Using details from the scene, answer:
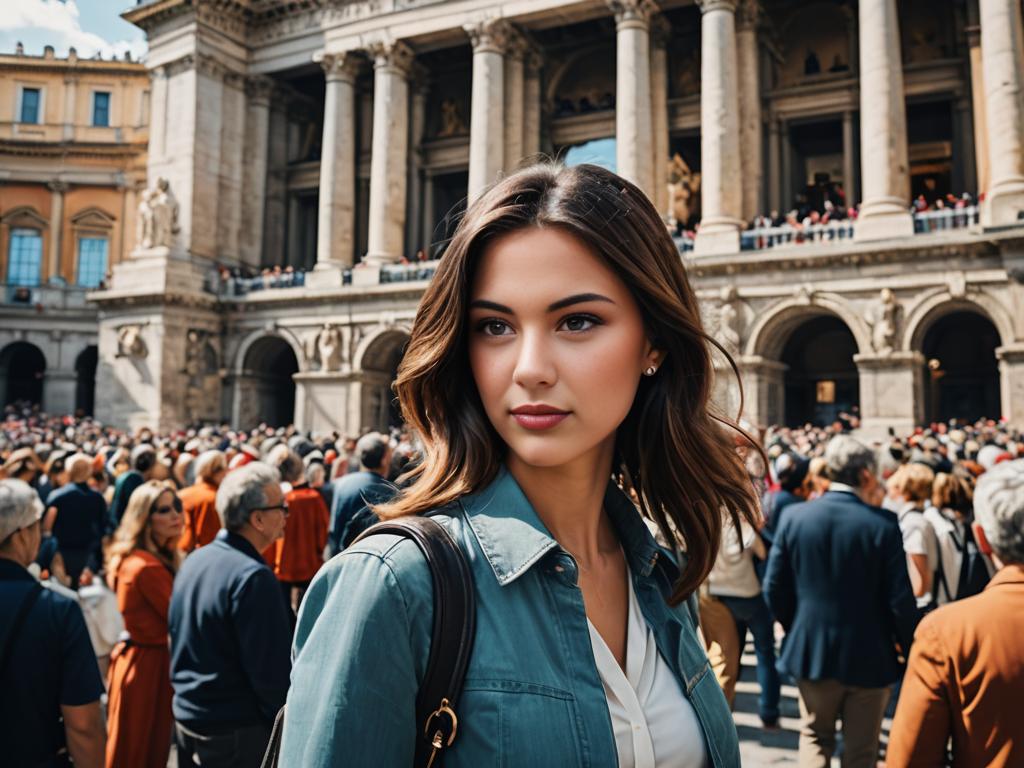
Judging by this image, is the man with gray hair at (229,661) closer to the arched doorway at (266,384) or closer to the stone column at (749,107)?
the stone column at (749,107)

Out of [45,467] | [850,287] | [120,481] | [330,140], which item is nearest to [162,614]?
[120,481]

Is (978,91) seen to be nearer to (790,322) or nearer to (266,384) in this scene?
(790,322)

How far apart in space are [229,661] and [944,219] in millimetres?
23618

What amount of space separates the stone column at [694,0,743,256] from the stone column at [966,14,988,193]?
7.65 metres

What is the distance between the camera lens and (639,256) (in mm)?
1888

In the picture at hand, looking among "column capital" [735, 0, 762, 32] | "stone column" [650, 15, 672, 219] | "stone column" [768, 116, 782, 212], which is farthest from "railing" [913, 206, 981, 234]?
"column capital" [735, 0, 762, 32]

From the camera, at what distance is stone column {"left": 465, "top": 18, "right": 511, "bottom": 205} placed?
29.1 meters

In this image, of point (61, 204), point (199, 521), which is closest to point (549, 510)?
point (199, 521)

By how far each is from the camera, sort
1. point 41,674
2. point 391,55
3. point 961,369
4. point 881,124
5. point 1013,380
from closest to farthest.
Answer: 1. point 41,674
2. point 1013,380
3. point 881,124
4. point 961,369
5. point 391,55

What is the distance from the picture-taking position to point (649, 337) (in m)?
2.04

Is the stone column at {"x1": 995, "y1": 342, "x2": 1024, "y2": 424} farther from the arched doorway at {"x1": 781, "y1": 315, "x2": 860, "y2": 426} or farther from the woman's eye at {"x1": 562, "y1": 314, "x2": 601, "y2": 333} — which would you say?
the woman's eye at {"x1": 562, "y1": 314, "x2": 601, "y2": 333}

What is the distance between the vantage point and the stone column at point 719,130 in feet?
83.8

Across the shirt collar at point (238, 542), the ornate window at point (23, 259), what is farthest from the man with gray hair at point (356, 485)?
the ornate window at point (23, 259)

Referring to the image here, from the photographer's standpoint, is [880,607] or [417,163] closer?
[880,607]
